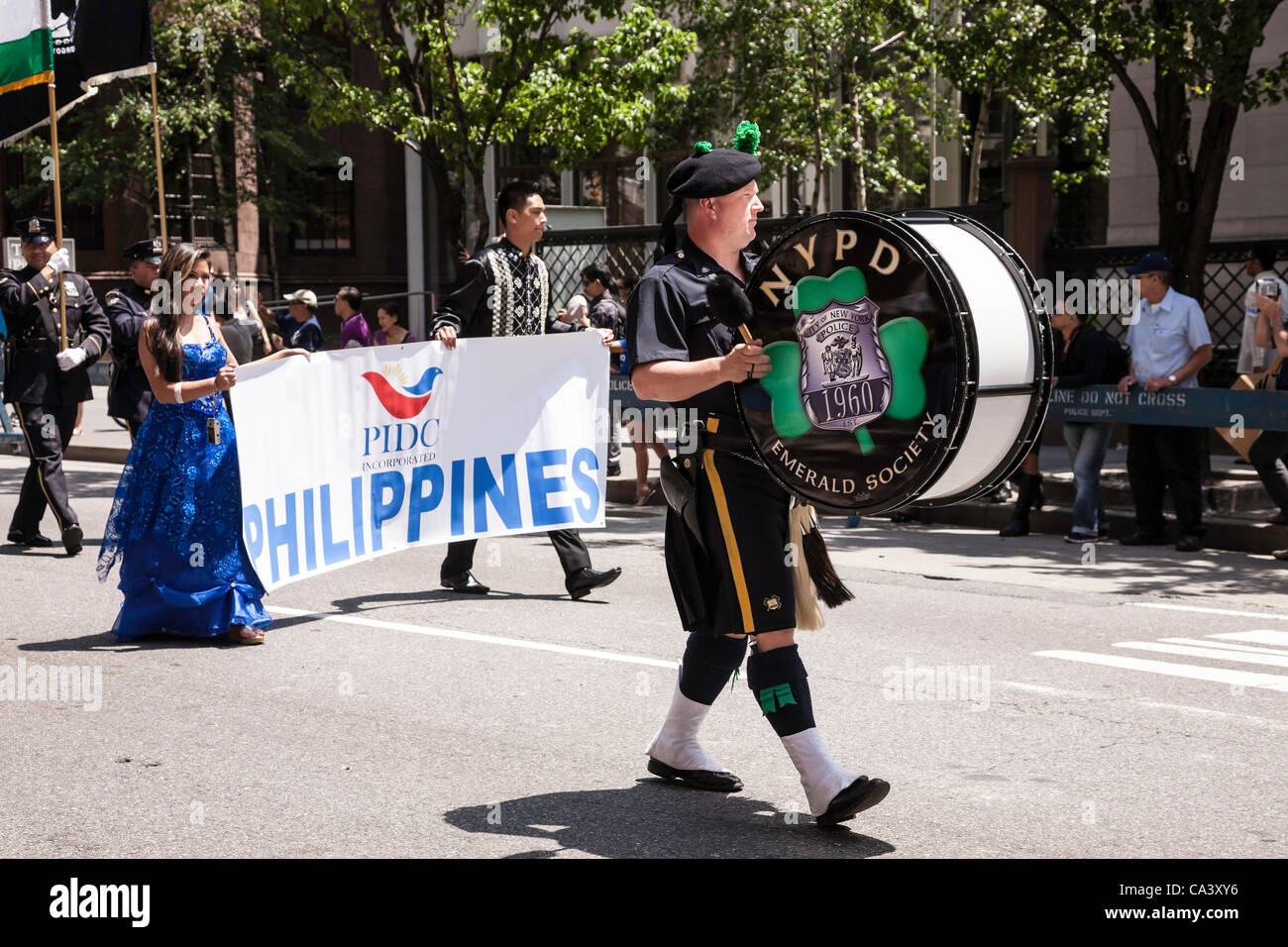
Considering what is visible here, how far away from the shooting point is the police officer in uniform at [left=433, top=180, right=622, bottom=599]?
8633 millimetres

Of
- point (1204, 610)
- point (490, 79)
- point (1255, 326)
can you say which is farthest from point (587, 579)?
point (490, 79)

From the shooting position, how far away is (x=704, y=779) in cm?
514

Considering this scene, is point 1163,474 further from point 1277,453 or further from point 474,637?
point 474,637

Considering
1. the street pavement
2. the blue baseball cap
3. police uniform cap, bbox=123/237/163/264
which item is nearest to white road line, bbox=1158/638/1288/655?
the street pavement

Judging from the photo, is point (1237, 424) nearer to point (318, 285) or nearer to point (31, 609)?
point (31, 609)

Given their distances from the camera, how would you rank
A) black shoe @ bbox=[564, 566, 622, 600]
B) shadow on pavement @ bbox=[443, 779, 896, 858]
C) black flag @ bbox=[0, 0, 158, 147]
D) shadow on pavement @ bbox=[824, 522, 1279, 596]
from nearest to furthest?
shadow on pavement @ bbox=[443, 779, 896, 858] < black shoe @ bbox=[564, 566, 622, 600] < shadow on pavement @ bbox=[824, 522, 1279, 596] < black flag @ bbox=[0, 0, 158, 147]

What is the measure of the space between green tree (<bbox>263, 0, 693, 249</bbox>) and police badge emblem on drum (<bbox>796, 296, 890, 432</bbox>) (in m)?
13.5

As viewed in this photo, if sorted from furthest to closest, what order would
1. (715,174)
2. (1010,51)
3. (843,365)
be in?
(1010,51) < (715,174) < (843,365)

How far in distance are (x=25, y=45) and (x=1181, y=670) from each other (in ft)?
32.5

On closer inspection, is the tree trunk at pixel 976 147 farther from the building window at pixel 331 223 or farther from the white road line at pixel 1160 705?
the white road line at pixel 1160 705

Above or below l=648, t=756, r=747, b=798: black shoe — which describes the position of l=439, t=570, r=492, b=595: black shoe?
above

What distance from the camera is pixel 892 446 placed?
415 centimetres

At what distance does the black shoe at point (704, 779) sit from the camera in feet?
16.9

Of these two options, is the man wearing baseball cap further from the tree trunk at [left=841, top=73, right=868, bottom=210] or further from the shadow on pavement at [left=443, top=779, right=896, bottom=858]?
the shadow on pavement at [left=443, top=779, right=896, bottom=858]
